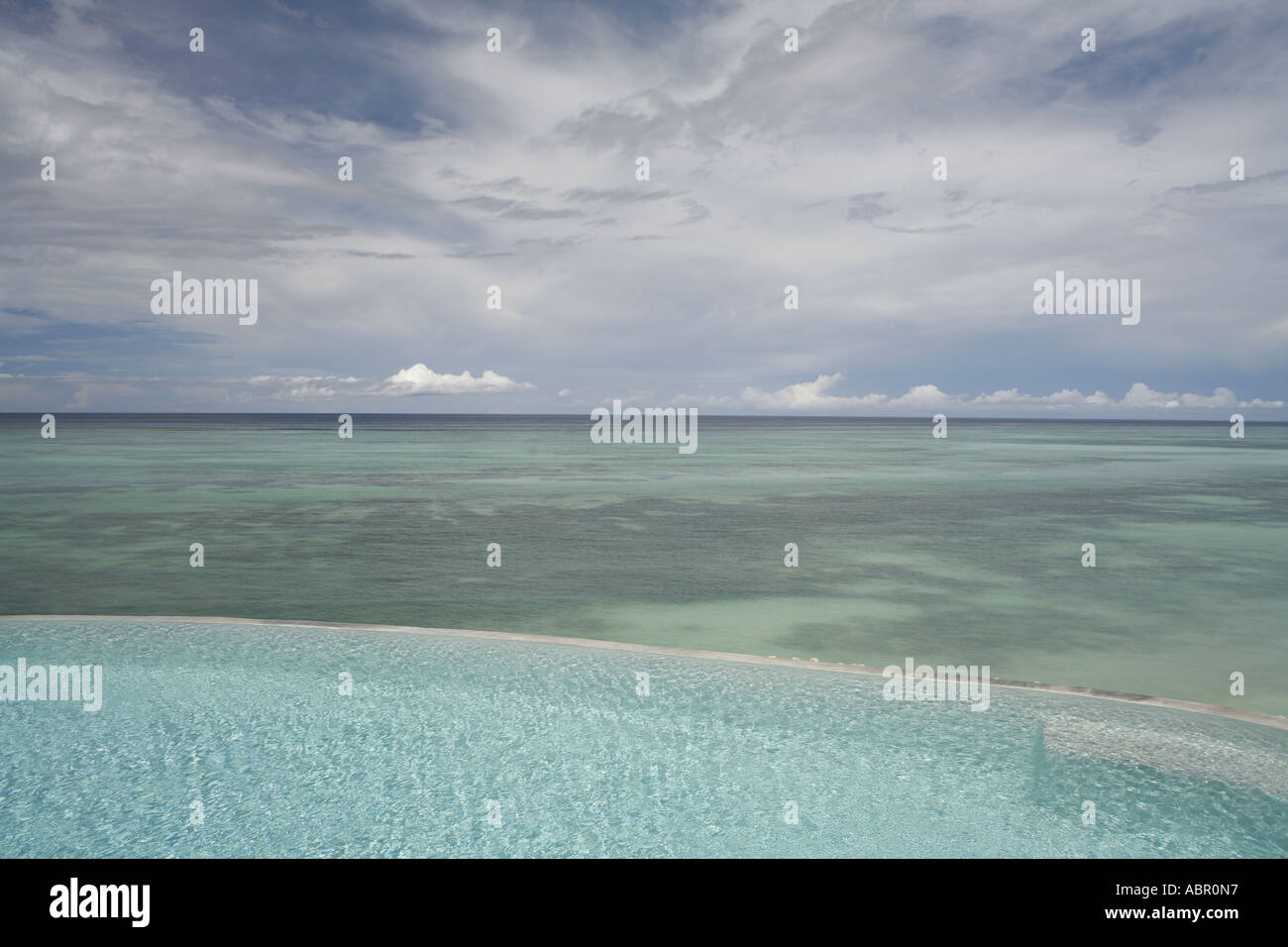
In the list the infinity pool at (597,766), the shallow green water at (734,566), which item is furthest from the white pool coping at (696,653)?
the shallow green water at (734,566)

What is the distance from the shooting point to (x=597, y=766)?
22.8ft

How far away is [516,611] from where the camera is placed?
12359 millimetres

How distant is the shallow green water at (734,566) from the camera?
1081 cm

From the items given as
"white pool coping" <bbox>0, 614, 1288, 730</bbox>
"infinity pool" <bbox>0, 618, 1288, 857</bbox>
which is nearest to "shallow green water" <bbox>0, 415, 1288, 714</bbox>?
"white pool coping" <bbox>0, 614, 1288, 730</bbox>

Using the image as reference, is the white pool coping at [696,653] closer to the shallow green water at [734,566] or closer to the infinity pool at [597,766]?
the infinity pool at [597,766]

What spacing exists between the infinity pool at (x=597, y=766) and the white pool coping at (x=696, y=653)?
180mm

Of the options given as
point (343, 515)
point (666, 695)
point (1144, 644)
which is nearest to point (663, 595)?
Answer: point (666, 695)

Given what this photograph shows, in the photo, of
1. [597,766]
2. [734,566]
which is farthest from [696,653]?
[734,566]

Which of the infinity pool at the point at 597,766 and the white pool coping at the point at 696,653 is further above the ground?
the white pool coping at the point at 696,653

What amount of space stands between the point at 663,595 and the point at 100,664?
7588 millimetres

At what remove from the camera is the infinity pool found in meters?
5.77
